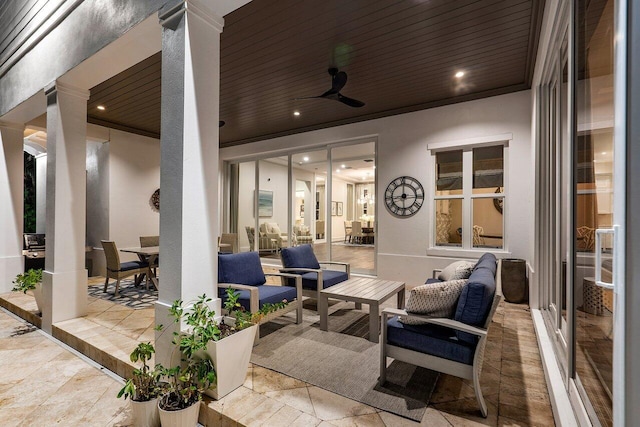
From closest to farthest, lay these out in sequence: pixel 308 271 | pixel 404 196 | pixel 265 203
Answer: pixel 308 271 < pixel 404 196 < pixel 265 203

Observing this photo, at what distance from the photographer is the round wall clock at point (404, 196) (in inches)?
208

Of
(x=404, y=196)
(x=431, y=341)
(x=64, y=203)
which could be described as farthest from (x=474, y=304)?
(x=64, y=203)

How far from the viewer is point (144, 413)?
5.91 feet

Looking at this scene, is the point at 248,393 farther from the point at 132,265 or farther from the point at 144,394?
the point at 132,265

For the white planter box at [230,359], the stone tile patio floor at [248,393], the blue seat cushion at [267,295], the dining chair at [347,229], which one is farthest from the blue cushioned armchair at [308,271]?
the dining chair at [347,229]

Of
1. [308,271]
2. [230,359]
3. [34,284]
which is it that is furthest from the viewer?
[308,271]

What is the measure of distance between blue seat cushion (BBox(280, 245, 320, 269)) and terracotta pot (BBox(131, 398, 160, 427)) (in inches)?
90.8

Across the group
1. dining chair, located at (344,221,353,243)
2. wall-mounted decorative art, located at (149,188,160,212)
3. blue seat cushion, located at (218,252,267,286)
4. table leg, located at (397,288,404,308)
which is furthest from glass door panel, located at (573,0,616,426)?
wall-mounted decorative art, located at (149,188,160,212)

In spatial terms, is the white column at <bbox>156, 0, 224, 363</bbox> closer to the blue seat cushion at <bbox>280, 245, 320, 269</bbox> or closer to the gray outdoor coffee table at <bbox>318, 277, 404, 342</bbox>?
the gray outdoor coffee table at <bbox>318, 277, 404, 342</bbox>

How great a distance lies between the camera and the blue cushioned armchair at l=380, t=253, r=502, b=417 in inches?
75.0

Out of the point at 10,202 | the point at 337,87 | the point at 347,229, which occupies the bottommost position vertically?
the point at 347,229

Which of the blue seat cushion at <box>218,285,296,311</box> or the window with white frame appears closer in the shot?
the blue seat cushion at <box>218,285,296,311</box>

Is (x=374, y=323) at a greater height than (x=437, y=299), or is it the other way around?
(x=437, y=299)

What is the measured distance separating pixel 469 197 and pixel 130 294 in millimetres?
5651
